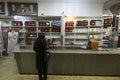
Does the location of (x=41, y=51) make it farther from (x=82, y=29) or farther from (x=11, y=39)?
(x=82, y=29)

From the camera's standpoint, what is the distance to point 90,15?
31.4 feet

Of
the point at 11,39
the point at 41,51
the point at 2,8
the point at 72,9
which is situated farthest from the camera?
the point at 72,9

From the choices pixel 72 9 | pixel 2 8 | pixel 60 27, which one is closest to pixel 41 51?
pixel 60 27

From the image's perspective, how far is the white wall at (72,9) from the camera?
376 inches

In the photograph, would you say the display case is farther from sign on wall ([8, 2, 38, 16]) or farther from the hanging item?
the hanging item

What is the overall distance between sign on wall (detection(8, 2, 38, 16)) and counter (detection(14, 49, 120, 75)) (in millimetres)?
3865

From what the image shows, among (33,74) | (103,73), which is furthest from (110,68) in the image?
(33,74)

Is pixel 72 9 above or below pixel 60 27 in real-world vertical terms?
above

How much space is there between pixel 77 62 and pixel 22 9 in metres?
5.04

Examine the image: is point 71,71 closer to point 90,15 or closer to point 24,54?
point 24,54

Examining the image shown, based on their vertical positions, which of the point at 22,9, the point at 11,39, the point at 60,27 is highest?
the point at 22,9

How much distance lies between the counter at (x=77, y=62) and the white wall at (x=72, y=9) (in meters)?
3.88

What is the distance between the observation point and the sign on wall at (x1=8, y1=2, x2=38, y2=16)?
9.46 meters

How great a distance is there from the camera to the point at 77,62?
19.9ft
